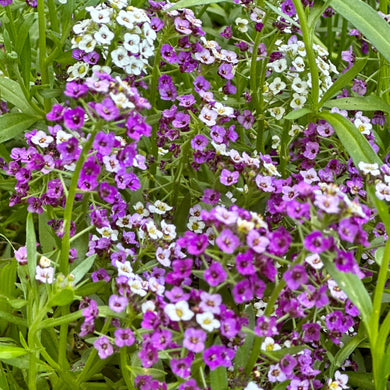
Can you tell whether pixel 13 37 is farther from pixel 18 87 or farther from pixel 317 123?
pixel 317 123

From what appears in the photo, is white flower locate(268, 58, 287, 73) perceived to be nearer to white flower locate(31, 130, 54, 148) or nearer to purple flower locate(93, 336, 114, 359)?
white flower locate(31, 130, 54, 148)

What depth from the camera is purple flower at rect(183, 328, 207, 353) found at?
5.83 ft

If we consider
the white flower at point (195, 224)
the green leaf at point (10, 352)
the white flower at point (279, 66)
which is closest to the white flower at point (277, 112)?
the white flower at point (279, 66)

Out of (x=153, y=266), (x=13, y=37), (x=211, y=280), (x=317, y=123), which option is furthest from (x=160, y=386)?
(x=13, y=37)

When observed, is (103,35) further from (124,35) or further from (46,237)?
(46,237)

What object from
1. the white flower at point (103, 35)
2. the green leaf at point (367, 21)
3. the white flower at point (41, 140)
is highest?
the green leaf at point (367, 21)

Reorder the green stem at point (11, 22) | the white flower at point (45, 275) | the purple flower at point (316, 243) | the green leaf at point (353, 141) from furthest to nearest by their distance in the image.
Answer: the green stem at point (11, 22) → the green leaf at point (353, 141) → the white flower at point (45, 275) → the purple flower at point (316, 243)

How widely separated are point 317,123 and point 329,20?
961 mm

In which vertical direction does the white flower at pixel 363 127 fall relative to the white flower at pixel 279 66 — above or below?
below

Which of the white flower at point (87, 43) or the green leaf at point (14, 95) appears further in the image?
the green leaf at point (14, 95)

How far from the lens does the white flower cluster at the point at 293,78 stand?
2707mm

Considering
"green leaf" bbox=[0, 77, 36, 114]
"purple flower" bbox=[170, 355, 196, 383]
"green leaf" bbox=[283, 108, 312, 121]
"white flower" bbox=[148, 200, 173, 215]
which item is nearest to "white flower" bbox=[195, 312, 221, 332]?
"purple flower" bbox=[170, 355, 196, 383]

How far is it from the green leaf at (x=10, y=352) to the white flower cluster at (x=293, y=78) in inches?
48.8

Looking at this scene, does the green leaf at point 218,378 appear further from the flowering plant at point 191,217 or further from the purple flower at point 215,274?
the purple flower at point 215,274
